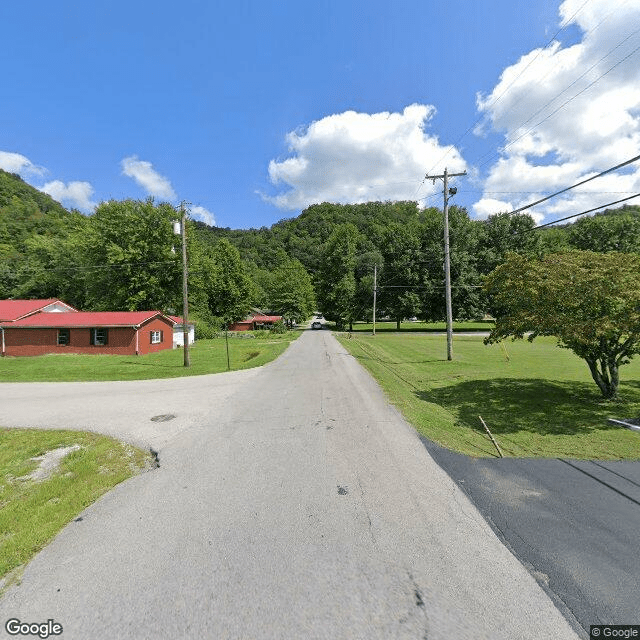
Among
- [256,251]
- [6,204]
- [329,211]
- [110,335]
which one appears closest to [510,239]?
[110,335]

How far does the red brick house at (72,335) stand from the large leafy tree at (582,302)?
25.8 meters

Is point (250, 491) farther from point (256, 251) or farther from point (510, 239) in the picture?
point (256, 251)

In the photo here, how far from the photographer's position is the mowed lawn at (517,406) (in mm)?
7676

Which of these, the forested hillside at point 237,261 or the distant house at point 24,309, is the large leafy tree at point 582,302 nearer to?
the forested hillside at point 237,261

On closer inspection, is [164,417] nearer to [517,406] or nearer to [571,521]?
[571,521]

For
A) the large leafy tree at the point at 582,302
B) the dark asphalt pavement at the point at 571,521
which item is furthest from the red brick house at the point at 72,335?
the dark asphalt pavement at the point at 571,521

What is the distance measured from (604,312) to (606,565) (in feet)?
27.5

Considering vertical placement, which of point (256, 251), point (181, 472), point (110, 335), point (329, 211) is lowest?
point (181, 472)

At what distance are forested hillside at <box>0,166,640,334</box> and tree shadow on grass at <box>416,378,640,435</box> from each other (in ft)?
75.9

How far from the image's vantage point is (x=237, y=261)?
2307 inches

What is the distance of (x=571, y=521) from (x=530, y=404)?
716cm

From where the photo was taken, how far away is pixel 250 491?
219 inches

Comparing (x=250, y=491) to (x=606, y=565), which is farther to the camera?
(x=250, y=491)

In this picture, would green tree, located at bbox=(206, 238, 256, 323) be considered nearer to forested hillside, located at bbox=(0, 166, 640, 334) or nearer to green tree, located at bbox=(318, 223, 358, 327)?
forested hillside, located at bbox=(0, 166, 640, 334)
